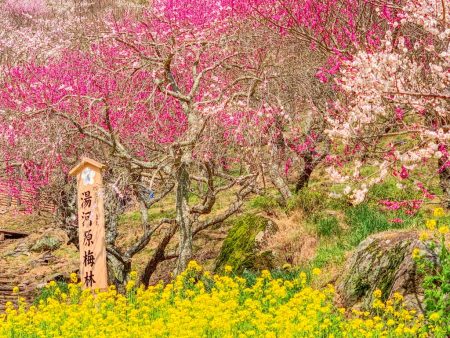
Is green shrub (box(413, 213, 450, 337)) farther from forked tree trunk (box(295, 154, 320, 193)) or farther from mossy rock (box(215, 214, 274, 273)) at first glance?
forked tree trunk (box(295, 154, 320, 193))

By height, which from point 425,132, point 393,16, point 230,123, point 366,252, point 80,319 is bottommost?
point 80,319

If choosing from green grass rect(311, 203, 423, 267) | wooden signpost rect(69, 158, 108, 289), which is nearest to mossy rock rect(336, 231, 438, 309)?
green grass rect(311, 203, 423, 267)

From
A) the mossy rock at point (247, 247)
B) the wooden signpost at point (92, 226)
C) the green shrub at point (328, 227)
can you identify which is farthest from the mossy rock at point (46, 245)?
the green shrub at point (328, 227)

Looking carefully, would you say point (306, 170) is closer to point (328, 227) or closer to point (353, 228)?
point (328, 227)

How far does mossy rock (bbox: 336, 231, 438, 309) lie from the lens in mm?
8336

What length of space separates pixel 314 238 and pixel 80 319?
4749 millimetres

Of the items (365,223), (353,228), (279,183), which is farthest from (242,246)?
(279,183)

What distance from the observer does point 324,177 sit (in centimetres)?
1738

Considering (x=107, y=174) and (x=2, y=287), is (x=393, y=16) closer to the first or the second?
(x=107, y=174)

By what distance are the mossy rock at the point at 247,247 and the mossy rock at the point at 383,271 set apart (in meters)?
2.21

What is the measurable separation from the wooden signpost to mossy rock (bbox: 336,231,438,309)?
3.56 metres

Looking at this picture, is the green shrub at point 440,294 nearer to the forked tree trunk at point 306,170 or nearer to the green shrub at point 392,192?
the green shrub at point 392,192

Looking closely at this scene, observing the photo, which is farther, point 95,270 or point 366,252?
point 95,270

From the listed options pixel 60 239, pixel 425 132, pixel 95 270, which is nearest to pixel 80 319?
pixel 95 270
